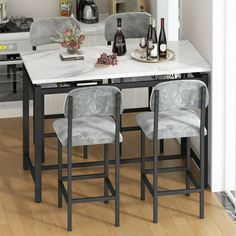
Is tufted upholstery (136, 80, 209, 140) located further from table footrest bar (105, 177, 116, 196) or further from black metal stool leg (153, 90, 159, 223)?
table footrest bar (105, 177, 116, 196)

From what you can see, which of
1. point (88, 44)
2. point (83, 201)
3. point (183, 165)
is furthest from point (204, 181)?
point (88, 44)

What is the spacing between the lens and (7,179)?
834cm

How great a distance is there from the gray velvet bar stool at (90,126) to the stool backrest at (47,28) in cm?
130

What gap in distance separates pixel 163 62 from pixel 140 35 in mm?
931

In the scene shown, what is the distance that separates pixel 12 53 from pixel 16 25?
34cm

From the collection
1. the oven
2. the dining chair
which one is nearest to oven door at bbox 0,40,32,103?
the oven

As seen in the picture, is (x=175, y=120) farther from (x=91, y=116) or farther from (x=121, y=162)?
(x=121, y=162)

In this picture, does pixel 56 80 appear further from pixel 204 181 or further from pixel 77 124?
pixel 204 181

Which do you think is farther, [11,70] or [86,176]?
[11,70]

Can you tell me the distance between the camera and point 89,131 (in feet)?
24.4

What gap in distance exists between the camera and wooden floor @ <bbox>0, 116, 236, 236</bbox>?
24.5 feet

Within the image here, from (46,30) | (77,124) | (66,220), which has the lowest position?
(66,220)

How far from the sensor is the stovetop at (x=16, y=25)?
9617 mm

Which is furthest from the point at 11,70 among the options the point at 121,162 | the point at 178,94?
the point at 178,94
